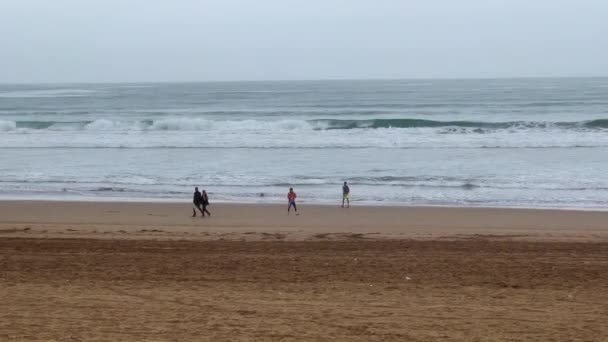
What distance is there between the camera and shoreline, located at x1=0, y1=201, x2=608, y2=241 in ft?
51.2

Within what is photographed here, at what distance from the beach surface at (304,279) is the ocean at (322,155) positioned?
5106mm

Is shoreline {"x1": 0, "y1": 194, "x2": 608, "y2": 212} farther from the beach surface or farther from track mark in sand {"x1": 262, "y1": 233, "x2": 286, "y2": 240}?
track mark in sand {"x1": 262, "y1": 233, "x2": 286, "y2": 240}

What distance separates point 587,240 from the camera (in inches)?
580

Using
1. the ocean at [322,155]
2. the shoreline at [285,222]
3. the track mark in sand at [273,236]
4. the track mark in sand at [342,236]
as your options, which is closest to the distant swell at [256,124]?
the ocean at [322,155]

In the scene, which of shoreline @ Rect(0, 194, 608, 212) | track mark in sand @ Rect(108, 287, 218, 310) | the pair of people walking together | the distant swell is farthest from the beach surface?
the distant swell

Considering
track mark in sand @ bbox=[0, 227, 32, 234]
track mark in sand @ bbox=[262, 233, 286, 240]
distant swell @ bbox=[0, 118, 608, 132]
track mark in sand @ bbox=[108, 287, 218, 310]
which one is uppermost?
distant swell @ bbox=[0, 118, 608, 132]

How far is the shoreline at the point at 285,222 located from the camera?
15.6 m

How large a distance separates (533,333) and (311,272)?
4.06 metres

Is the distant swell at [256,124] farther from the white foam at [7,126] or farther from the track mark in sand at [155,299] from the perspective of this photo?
the track mark in sand at [155,299]

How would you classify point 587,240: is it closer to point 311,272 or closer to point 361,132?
point 311,272

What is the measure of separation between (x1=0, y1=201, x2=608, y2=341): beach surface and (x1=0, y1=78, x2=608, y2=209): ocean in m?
5.11

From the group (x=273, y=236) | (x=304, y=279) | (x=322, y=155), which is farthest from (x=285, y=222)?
(x=322, y=155)

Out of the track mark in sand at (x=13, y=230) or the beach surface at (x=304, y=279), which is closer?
the beach surface at (x=304, y=279)

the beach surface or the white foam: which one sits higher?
the white foam
